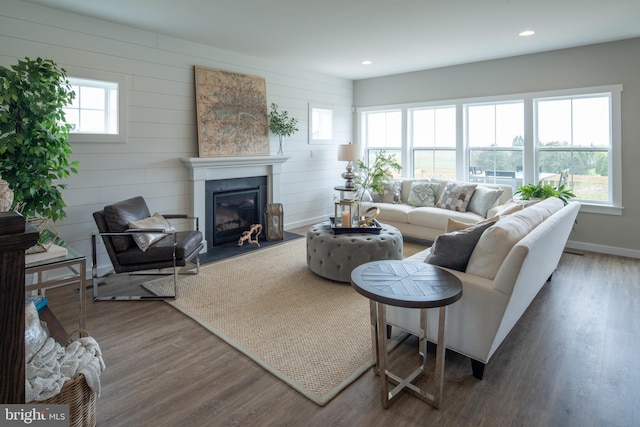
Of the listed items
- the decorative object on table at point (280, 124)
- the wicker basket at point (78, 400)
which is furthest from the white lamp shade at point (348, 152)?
the wicker basket at point (78, 400)

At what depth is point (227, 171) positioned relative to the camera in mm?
5137

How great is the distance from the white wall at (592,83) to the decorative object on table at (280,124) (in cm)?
267

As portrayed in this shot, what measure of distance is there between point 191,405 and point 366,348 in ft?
3.78

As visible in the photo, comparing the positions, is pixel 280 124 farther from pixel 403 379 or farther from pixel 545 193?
pixel 403 379

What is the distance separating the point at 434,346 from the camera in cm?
257

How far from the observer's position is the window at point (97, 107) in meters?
3.82

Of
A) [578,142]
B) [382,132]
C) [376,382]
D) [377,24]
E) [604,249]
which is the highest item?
[377,24]

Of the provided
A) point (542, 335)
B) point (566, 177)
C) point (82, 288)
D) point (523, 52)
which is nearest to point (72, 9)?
point (82, 288)

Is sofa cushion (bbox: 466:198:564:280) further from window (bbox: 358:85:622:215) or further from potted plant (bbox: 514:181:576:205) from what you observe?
window (bbox: 358:85:622:215)

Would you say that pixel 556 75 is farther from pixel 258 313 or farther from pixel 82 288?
pixel 82 288

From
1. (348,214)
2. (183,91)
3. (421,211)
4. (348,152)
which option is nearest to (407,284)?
(348,214)

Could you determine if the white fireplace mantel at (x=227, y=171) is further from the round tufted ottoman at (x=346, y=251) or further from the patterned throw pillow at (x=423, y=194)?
the patterned throw pillow at (x=423, y=194)

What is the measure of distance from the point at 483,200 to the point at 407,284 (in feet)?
12.0

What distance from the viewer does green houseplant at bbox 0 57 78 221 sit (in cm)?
279
